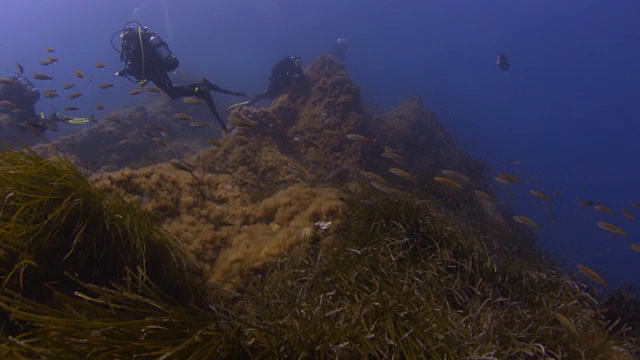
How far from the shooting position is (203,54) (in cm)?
8188

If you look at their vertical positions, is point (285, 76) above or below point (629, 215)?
above

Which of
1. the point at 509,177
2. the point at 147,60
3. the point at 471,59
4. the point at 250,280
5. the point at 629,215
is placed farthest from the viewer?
the point at 471,59

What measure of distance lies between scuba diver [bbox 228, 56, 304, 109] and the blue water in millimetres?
20952

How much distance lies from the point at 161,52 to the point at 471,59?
12661cm

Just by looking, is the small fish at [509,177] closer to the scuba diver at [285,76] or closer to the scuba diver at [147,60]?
the scuba diver at [147,60]

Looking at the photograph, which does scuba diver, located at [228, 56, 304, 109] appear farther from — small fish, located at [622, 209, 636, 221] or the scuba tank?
small fish, located at [622, 209, 636, 221]

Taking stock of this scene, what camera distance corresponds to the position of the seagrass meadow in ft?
7.27

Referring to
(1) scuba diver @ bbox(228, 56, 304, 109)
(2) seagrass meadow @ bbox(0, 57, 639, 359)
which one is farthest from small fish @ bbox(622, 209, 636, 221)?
(1) scuba diver @ bbox(228, 56, 304, 109)

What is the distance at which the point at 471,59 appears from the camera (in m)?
117

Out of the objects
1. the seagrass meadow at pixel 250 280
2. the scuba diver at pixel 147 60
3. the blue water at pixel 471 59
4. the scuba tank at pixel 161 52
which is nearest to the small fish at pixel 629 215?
the seagrass meadow at pixel 250 280

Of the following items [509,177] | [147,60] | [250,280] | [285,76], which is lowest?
[509,177]

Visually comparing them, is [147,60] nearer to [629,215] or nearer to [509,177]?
[509,177]

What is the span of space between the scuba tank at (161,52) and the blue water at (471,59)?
84.7ft

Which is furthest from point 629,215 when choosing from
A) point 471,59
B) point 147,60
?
point 471,59
